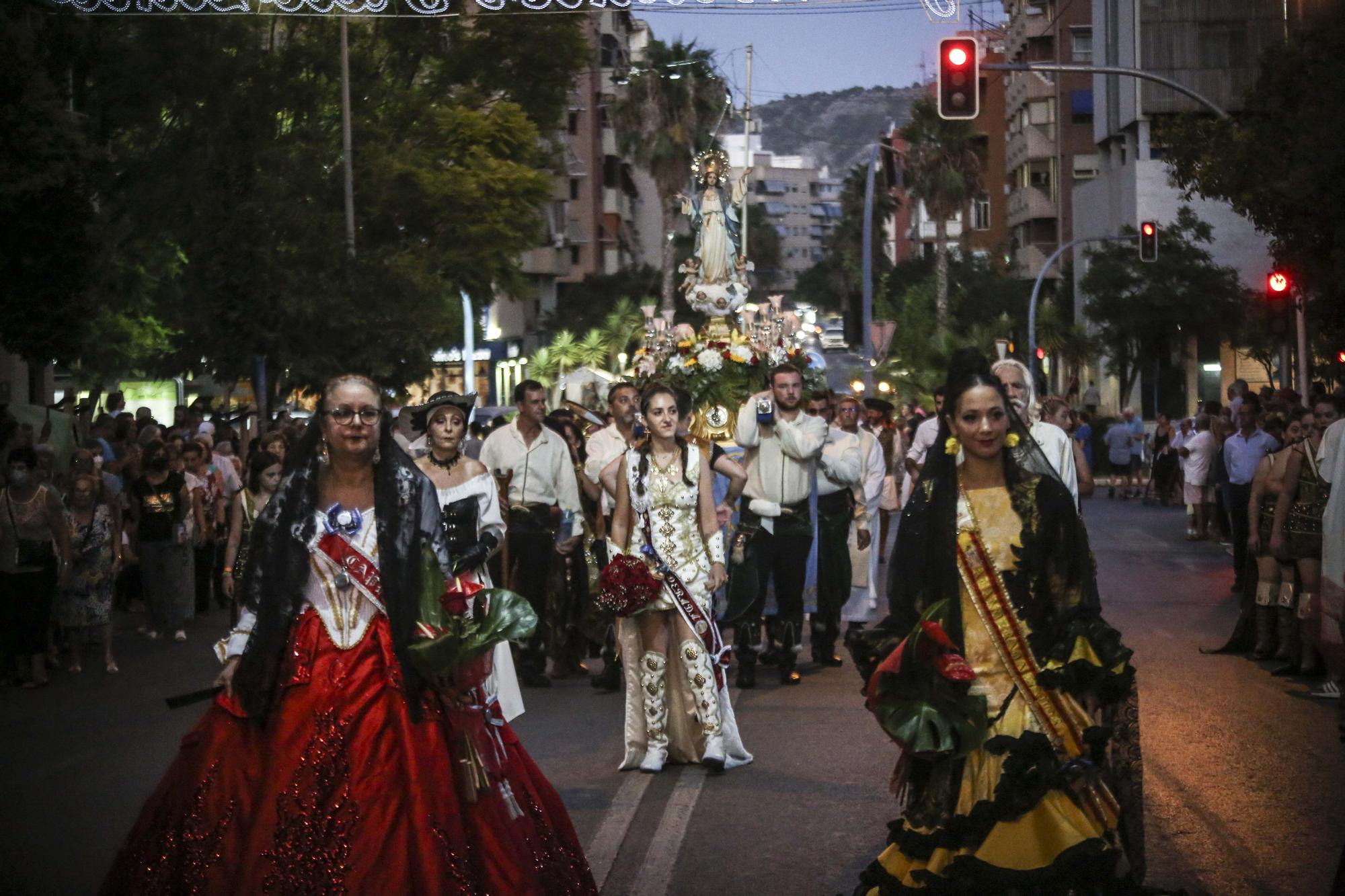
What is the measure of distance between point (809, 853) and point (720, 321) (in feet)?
57.9

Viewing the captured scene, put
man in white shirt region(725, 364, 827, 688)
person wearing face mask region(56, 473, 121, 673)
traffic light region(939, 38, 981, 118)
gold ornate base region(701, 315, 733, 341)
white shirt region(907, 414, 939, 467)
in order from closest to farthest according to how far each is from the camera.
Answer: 1. white shirt region(907, 414, 939, 467)
2. man in white shirt region(725, 364, 827, 688)
3. person wearing face mask region(56, 473, 121, 673)
4. traffic light region(939, 38, 981, 118)
5. gold ornate base region(701, 315, 733, 341)

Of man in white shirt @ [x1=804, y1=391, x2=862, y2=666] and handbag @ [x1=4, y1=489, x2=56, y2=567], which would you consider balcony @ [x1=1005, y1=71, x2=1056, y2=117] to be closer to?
man in white shirt @ [x1=804, y1=391, x2=862, y2=666]

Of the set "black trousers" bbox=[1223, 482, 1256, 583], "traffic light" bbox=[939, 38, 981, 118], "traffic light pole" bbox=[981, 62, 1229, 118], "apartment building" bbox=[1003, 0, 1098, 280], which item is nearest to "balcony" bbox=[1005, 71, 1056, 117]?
"apartment building" bbox=[1003, 0, 1098, 280]

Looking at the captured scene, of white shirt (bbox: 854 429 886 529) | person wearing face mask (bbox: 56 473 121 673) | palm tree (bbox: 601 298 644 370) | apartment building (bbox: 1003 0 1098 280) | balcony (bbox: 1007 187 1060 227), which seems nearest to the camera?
person wearing face mask (bbox: 56 473 121 673)

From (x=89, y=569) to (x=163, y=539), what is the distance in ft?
6.47

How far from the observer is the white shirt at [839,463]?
12906 mm

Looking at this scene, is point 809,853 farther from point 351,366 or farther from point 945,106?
point 351,366

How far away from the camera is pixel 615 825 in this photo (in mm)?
7941

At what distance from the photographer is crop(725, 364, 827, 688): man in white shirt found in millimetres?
12352

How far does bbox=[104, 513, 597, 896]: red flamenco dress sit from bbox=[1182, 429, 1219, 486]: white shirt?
21.2 metres

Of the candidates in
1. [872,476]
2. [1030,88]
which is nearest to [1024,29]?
[1030,88]

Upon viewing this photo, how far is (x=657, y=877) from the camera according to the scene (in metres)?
7.01

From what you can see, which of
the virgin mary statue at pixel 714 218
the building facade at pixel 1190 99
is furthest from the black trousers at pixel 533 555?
the building facade at pixel 1190 99

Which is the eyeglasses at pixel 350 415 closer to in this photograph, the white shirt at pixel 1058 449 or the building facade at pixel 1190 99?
the white shirt at pixel 1058 449
